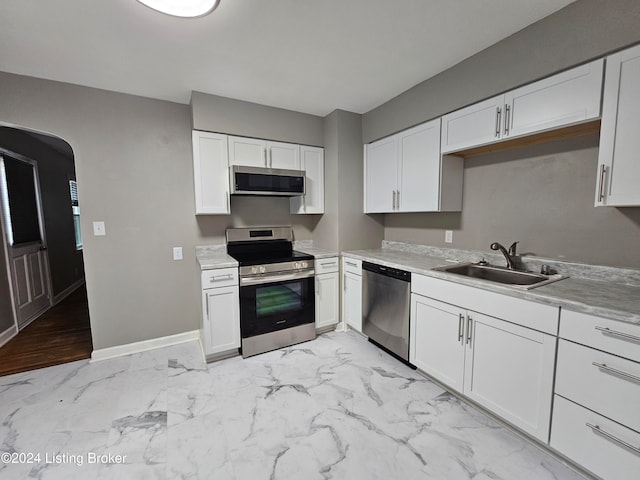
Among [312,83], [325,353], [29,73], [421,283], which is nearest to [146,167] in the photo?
[29,73]

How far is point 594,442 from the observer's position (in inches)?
51.4

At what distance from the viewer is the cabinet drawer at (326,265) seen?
9.84 feet

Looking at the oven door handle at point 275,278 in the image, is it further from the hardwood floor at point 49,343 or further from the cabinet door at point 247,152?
the hardwood floor at point 49,343

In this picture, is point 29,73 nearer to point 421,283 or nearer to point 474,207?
point 421,283

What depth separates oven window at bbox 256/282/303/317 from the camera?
2691mm

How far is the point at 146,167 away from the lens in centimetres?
273

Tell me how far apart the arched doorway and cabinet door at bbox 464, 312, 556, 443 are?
138 inches

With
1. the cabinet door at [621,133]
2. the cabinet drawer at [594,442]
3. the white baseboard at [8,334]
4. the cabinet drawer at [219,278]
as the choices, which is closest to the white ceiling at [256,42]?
the cabinet door at [621,133]

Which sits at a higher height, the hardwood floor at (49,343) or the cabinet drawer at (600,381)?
the cabinet drawer at (600,381)

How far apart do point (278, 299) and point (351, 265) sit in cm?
87

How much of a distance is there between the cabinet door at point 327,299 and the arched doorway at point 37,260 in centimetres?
236

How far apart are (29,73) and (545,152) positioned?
13.5ft

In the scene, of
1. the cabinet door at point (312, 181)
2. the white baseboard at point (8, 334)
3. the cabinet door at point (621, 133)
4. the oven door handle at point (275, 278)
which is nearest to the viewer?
the cabinet door at point (621, 133)

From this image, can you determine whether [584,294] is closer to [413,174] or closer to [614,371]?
[614,371]
